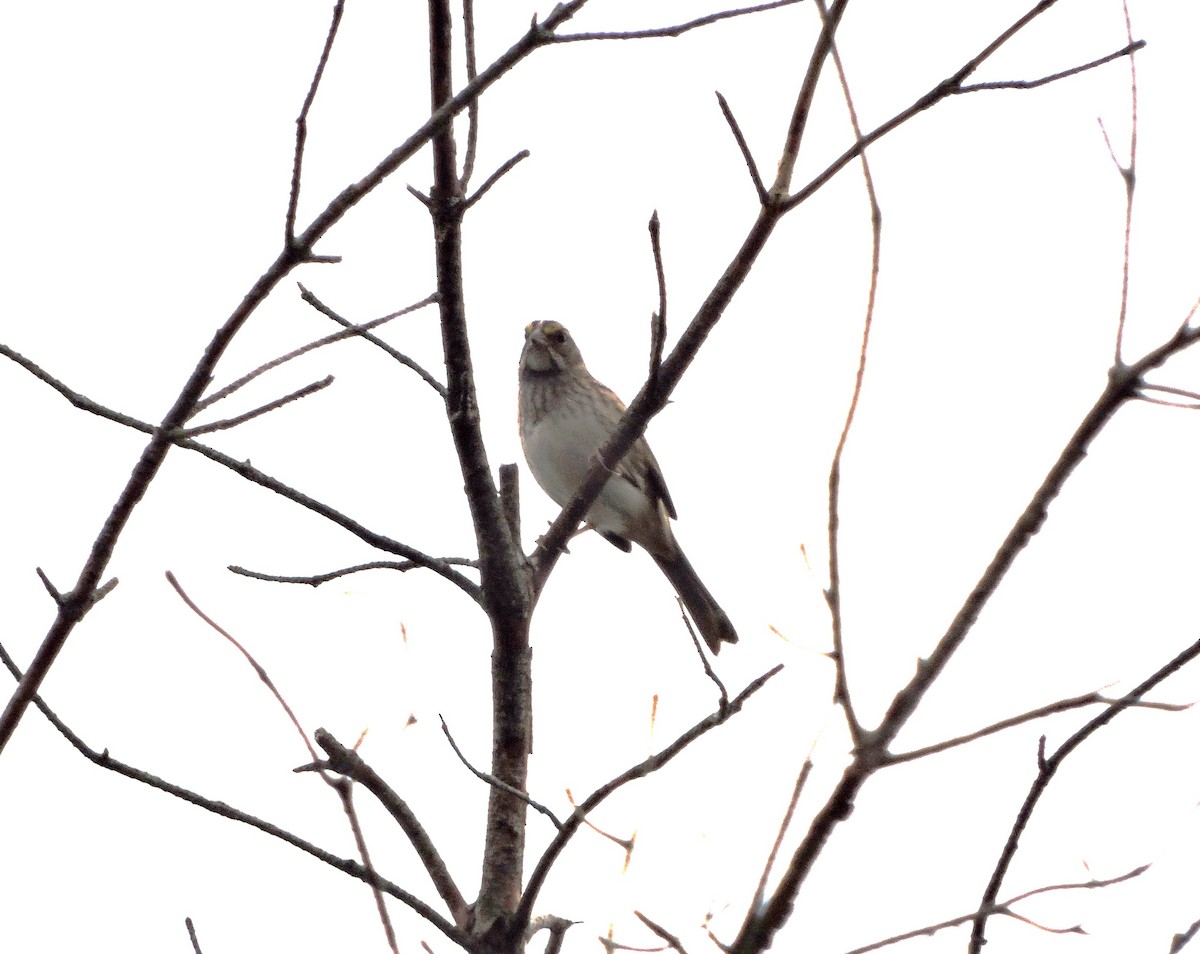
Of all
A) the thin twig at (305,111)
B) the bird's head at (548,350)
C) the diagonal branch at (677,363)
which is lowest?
the thin twig at (305,111)

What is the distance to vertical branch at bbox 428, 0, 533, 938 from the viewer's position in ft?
11.2

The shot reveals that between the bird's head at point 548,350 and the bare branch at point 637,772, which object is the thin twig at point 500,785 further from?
the bird's head at point 548,350

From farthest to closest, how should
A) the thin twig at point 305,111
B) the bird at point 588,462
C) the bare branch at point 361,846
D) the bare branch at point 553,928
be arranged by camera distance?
the bird at point 588,462 < the bare branch at point 553,928 < the thin twig at point 305,111 < the bare branch at point 361,846

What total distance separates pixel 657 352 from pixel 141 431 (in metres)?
1.24

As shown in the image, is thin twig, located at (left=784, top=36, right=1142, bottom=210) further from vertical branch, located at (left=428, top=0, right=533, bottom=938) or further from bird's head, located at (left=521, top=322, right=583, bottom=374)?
bird's head, located at (left=521, top=322, right=583, bottom=374)

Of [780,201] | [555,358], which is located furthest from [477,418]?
[555,358]

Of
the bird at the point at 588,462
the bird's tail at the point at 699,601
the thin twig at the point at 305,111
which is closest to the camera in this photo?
the thin twig at the point at 305,111

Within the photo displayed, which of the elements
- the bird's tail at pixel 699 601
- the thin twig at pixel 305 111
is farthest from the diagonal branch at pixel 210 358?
the bird's tail at pixel 699 601

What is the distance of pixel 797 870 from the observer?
5.87 feet

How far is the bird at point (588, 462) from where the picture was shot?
920 centimetres

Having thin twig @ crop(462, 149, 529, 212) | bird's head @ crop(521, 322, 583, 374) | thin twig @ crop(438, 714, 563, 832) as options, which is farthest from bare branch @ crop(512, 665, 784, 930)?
bird's head @ crop(521, 322, 583, 374)

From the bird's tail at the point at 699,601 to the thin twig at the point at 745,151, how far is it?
21.3 ft

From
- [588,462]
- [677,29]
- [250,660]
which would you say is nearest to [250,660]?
[250,660]

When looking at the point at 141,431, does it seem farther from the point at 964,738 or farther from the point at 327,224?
the point at 964,738
